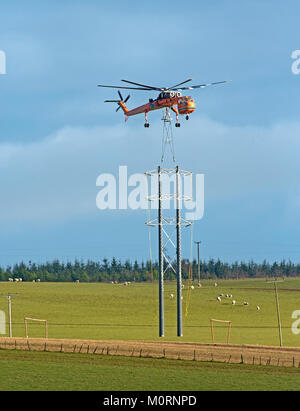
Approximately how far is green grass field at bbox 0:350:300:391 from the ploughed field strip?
3.85ft

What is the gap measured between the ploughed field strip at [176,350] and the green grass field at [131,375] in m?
1.17

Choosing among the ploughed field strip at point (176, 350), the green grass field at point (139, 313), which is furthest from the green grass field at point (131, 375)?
the green grass field at point (139, 313)

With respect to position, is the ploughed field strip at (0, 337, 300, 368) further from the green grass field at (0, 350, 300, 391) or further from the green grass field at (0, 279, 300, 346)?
the green grass field at (0, 279, 300, 346)

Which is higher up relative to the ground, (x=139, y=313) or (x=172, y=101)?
(x=172, y=101)

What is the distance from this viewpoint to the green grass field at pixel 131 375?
1131 inches

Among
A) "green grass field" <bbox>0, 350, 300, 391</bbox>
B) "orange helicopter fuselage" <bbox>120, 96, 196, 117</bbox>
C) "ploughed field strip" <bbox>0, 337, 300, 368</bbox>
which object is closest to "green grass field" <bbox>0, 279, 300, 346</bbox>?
"ploughed field strip" <bbox>0, 337, 300, 368</bbox>

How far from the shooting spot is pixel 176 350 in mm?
38438

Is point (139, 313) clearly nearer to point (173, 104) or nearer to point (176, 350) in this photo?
point (173, 104)

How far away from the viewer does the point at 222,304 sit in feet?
315

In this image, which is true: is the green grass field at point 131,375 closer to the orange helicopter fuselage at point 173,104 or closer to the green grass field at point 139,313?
the green grass field at point 139,313

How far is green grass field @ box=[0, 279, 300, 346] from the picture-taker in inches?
2219

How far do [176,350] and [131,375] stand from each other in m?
7.07

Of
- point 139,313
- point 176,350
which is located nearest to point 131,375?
point 176,350
